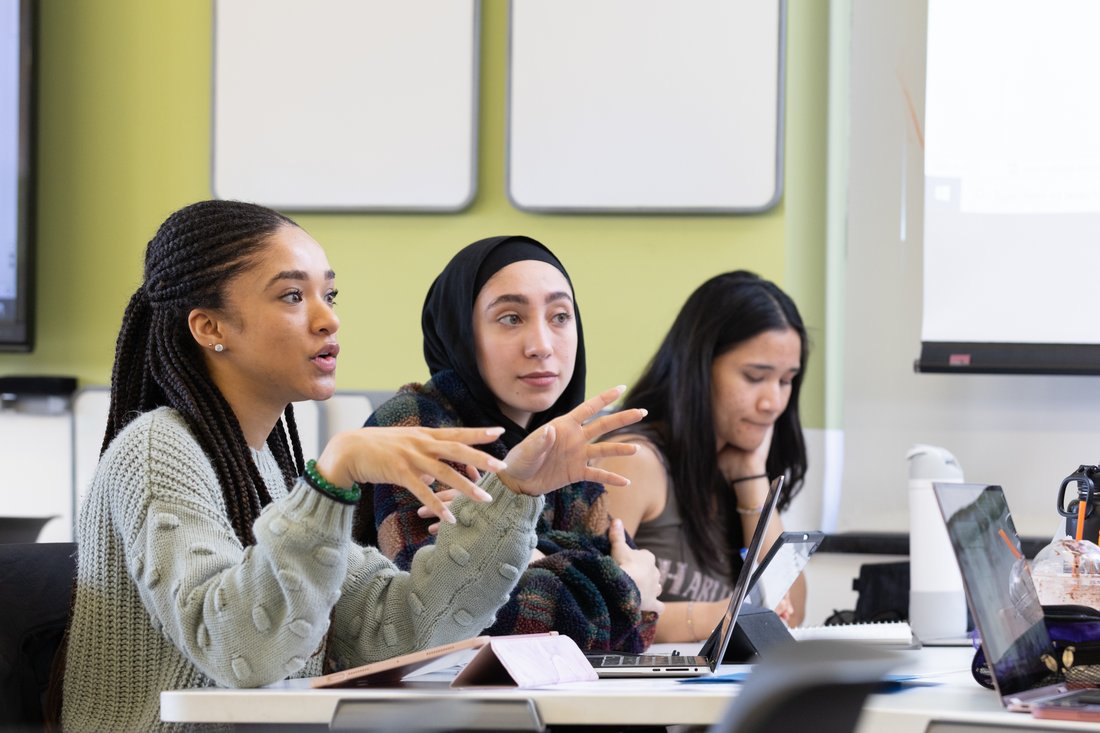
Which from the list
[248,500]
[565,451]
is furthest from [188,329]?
[565,451]

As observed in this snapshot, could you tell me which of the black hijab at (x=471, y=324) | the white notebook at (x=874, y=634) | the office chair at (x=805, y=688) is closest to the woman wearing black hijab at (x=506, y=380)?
the black hijab at (x=471, y=324)

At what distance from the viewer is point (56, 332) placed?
11.9 feet

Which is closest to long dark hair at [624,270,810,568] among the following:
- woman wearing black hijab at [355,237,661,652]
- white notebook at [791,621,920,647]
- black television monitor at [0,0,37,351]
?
woman wearing black hijab at [355,237,661,652]

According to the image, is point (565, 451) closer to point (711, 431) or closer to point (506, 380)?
point (506, 380)

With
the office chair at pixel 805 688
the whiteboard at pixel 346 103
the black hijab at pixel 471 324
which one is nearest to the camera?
the office chair at pixel 805 688

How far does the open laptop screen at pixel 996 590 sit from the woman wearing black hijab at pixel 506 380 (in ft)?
2.42

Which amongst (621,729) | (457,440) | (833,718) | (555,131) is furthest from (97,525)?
(555,131)

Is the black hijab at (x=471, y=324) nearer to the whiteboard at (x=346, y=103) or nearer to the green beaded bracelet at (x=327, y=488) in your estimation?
the green beaded bracelet at (x=327, y=488)

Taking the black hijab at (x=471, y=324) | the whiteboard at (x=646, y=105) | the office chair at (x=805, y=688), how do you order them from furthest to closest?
the whiteboard at (x=646, y=105)
the black hijab at (x=471, y=324)
the office chair at (x=805, y=688)

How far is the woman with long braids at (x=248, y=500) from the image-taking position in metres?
1.37

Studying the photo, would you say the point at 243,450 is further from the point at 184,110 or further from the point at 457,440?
the point at 184,110

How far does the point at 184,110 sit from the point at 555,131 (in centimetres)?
102

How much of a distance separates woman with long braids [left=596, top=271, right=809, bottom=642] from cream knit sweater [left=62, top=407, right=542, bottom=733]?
3.14 feet

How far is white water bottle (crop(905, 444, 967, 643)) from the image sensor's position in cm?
207
